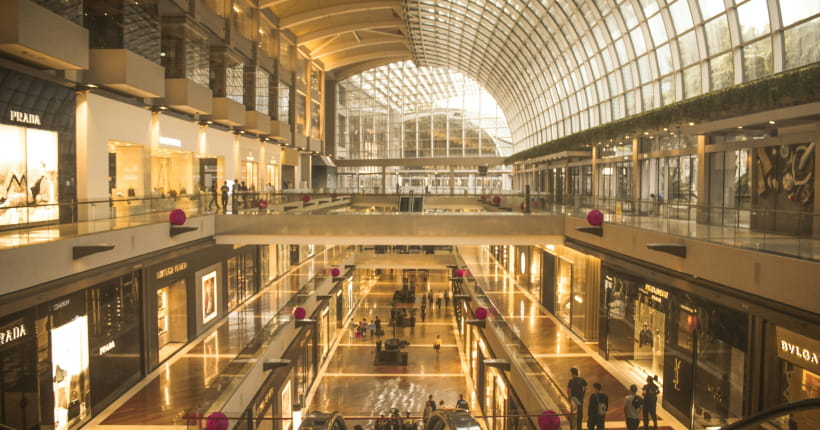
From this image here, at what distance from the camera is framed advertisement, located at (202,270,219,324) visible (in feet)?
68.7

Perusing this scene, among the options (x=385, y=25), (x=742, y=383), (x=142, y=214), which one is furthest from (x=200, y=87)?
(x=385, y=25)

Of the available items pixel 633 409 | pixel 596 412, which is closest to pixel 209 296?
pixel 596 412

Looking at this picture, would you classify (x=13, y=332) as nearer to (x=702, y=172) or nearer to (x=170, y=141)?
(x=170, y=141)

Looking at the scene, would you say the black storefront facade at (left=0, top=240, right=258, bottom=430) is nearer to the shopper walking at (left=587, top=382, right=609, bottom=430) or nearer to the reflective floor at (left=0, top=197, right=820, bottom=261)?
the reflective floor at (left=0, top=197, right=820, bottom=261)

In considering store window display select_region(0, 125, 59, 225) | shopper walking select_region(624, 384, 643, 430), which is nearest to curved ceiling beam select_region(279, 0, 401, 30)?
store window display select_region(0, 125, 59, 225)

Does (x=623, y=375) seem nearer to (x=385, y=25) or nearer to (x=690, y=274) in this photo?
(x=690, y=274)

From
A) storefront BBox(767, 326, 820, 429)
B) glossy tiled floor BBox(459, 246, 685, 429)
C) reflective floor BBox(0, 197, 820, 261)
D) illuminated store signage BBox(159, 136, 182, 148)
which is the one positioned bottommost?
glossy tiled floor BBox(459, 246, 685, 429)

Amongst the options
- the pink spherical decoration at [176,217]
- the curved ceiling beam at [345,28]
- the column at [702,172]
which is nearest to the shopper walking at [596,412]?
the column at [702,172]

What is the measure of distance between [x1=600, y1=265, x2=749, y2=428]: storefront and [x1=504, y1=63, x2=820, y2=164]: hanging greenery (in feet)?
16.3

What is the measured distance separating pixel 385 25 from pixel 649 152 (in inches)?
1197

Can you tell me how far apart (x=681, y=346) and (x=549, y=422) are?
5.22m

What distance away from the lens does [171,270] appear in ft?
59.2

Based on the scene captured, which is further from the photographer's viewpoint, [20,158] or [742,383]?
[20,158]

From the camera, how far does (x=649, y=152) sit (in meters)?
23.4
